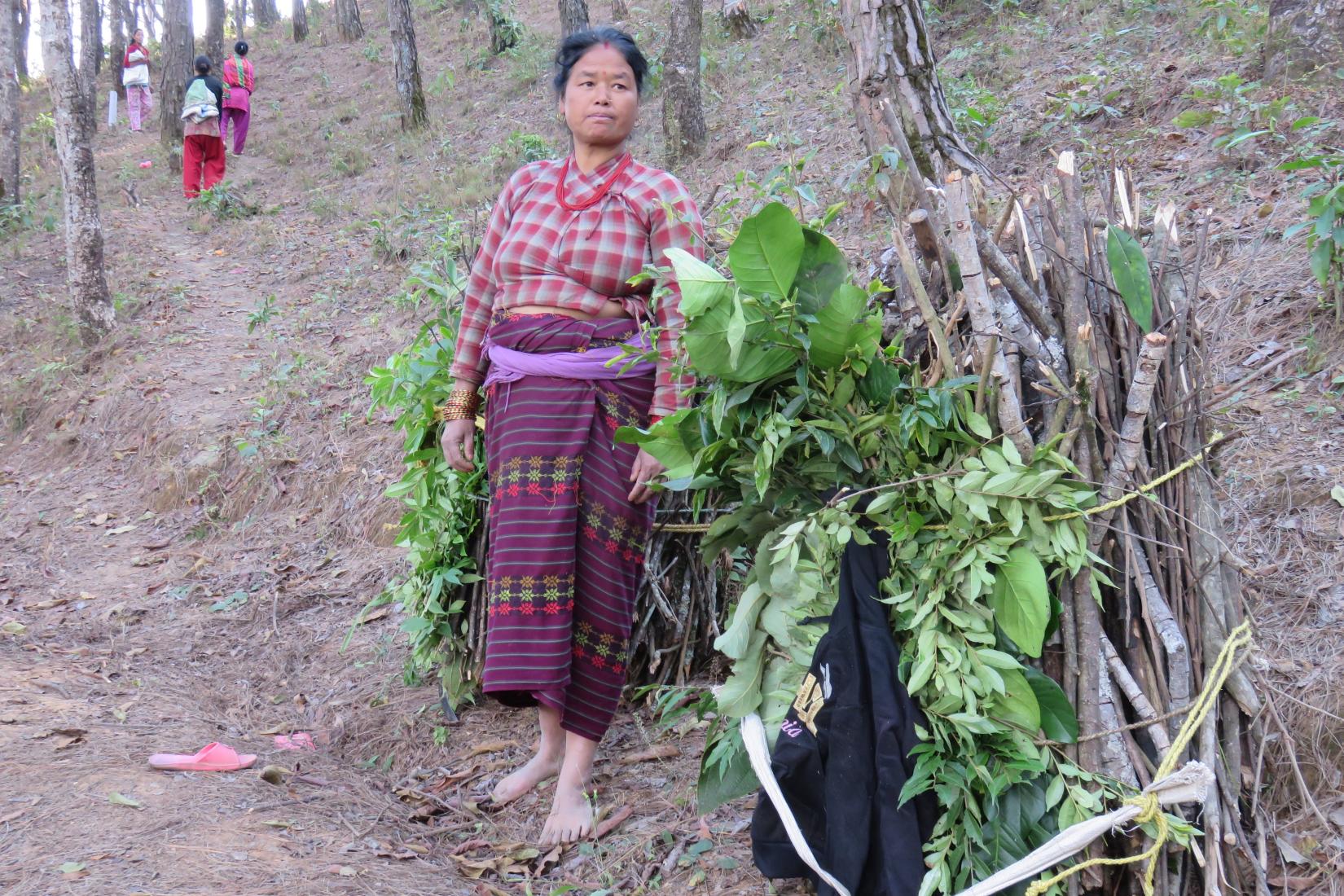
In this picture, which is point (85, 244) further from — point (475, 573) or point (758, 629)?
point (758, 629)

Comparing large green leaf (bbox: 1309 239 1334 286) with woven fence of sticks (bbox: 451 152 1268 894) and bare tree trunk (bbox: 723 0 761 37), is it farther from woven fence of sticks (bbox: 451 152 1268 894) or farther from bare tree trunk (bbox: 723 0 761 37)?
bare tree trunk (bbox: 723 0 761 37)

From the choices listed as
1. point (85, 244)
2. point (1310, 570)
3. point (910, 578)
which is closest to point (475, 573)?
point (910, 578)

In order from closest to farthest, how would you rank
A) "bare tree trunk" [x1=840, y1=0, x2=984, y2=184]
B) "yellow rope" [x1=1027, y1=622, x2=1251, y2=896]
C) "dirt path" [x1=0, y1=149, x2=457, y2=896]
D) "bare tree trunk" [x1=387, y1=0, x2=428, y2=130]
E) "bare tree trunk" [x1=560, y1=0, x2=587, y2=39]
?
"yellow rope" [x1=1027, y1=622, x2=1251, y2=896] → "dirt path" [x1=0, y1=149, x2=457, y2=896] → "bare tree trunk" [x1=840, y1=0, x2=984, y2=184] → "bare tree trunk" [x1=560, y1=0, x2=587, y2=39] → "bare tree trunk" [x1=387, y1=0, x2=428, y2=130]

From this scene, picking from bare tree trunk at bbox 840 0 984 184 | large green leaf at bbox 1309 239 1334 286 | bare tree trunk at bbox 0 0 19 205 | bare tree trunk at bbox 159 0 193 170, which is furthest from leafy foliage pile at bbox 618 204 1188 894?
bare tree trunk at bbox 159 0 193 170

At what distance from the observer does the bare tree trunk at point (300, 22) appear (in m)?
21.5

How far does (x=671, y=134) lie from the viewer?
27.8ft

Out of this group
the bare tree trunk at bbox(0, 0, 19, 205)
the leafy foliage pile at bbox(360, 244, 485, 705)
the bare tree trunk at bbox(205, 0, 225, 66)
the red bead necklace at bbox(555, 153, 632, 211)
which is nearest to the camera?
the red bead necklace at bbox(555, 153, 632, 211)

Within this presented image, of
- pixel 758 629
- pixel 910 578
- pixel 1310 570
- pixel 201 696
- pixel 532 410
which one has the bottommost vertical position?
pixel 201 696

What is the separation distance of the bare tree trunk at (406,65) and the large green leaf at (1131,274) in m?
12.0

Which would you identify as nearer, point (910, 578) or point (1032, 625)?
point (1032, 625)

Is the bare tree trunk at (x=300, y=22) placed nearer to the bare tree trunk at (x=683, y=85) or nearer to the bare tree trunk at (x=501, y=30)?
the bare tree trunk at (x=501, y=30)

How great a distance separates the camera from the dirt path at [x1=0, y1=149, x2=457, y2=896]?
2436mm

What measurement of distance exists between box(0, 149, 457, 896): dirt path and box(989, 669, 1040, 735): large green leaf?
144cm

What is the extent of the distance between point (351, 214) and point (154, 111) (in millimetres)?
Answer: 10913
